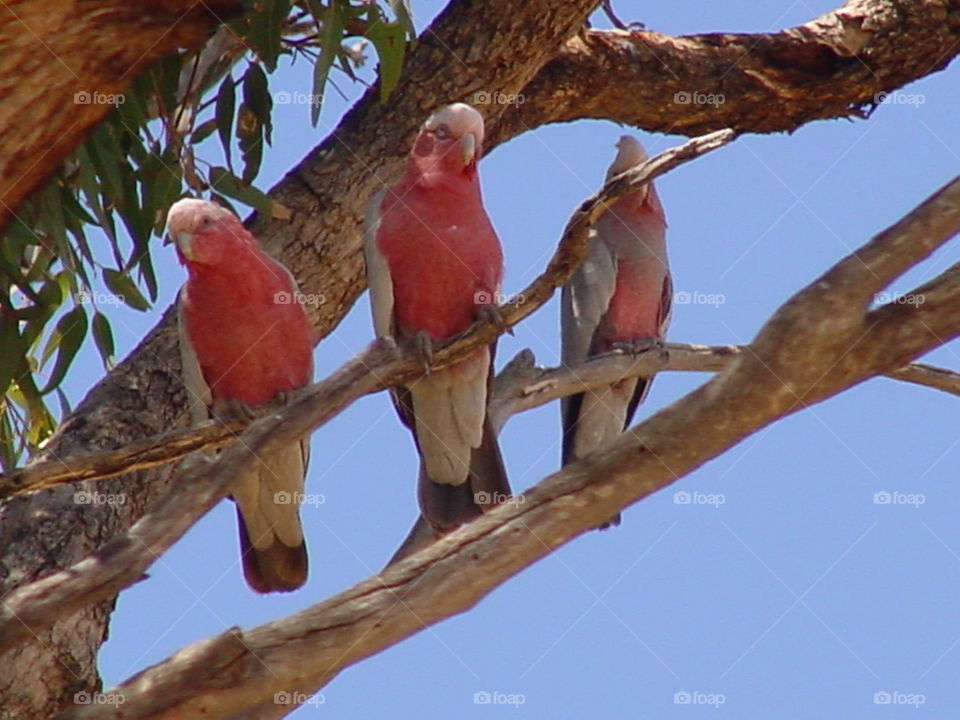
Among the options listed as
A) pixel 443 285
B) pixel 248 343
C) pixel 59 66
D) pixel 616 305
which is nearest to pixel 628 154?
pixel 616 305

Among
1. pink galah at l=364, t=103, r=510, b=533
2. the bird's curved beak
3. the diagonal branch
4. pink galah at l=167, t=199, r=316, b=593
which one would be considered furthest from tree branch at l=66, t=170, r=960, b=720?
the diagonal branch

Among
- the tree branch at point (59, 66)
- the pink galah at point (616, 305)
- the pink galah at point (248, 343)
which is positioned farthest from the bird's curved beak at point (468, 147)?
the tree branch at point (59, 66)

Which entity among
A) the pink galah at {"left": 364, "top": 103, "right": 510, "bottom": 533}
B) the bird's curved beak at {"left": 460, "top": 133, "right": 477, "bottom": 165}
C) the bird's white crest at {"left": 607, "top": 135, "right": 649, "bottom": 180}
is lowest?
the pink galah at {"left": 364, "top": 103, "right": 510, "bottom": 533}

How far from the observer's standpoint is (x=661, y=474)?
2004 millimetres

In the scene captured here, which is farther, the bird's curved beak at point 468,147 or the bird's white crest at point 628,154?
the bird's white crest at point 628,154

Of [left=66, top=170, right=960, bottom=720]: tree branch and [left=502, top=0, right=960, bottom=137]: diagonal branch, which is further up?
Answer: [left=502, top=0, right=960, bottom=137]: diagonal branch

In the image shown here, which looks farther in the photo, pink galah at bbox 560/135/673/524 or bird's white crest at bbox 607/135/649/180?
bird's white crest at bbox 607/135/649/180

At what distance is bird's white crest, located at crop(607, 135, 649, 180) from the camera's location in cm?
440

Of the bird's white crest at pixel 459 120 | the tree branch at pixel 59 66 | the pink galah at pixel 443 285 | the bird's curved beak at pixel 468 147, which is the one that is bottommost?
the tree branch at pixel 59 66

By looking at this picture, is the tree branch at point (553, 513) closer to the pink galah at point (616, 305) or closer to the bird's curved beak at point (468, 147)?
the bird's curved beak at point (468, 147)

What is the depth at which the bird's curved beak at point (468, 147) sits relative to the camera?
11.4 ft

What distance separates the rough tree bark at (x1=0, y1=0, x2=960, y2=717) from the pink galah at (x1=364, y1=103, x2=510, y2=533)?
0.66 ft

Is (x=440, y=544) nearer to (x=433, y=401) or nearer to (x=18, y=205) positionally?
(x=18, y=205)

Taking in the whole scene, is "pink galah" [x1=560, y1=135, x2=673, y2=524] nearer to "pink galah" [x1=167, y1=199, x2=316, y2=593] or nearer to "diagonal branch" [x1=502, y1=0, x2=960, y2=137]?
"diagonal branch" [x1=502, y1=0, x2=960, y2=137]
